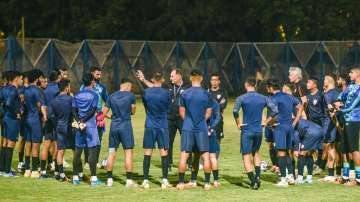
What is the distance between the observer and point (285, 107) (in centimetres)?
1716

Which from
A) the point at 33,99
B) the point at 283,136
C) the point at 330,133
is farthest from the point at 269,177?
the point at 33,99

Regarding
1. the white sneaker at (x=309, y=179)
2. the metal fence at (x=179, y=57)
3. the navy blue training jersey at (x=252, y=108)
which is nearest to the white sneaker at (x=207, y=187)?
the navy blue training jersey at (x=252, y=108)

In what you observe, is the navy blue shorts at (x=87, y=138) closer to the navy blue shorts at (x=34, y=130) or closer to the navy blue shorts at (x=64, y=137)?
the navy blue shorts at (x=64, y=137)

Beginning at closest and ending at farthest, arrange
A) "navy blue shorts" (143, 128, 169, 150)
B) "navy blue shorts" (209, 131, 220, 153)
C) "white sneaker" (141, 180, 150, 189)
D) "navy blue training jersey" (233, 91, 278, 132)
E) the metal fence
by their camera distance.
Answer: "navy blue training jersey" (233, 91, 278, 132), "white sneaker" (141, 180, 150, 189), "navy blue shorts" (209, 131, 220, 153), "navy blue shorts" (143, 128, 169, 150), the metal fence

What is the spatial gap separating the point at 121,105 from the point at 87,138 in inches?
38.3

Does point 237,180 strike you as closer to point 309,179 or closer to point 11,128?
point 309,179

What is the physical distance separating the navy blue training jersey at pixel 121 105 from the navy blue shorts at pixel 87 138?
1.81ft

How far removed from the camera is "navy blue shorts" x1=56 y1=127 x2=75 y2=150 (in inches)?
690

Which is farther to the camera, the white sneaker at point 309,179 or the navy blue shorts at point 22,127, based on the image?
the navy blue shorts at point 22,127

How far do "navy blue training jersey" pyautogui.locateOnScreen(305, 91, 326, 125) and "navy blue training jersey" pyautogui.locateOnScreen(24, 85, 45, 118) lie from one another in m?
5.48

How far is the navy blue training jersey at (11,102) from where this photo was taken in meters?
18.2

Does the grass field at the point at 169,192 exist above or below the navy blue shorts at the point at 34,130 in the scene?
below

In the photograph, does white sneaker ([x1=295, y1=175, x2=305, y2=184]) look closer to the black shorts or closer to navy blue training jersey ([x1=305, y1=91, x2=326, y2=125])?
the black shorts

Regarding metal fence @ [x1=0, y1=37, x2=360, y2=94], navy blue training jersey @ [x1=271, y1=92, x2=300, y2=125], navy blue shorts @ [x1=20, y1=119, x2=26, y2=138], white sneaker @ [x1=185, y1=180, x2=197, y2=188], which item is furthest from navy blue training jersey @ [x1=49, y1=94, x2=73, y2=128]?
metal fence @ [x1=0, y1=37, x2=360, y2=94]
